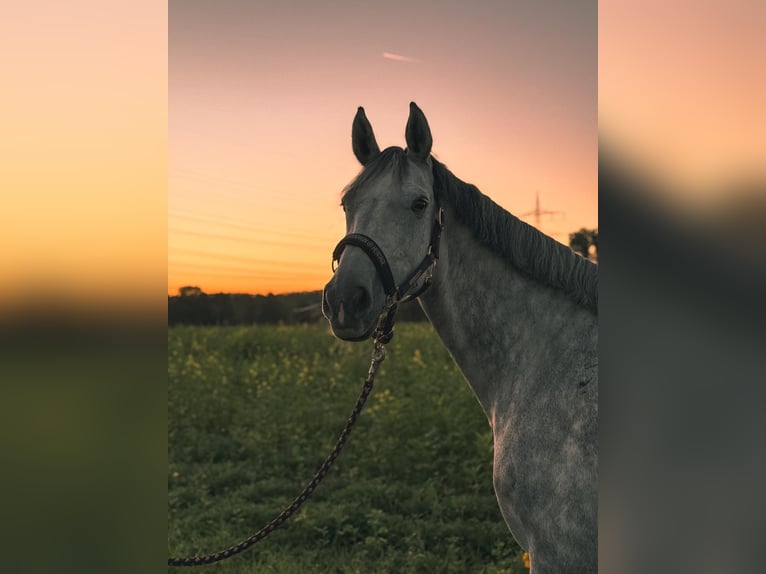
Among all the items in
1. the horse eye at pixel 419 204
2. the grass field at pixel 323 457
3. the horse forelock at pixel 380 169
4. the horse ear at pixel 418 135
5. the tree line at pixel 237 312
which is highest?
the horse ear at pixel 418 135

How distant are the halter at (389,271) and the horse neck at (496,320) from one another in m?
0.09

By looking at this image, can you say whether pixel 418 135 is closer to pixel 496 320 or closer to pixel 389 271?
pixel 389 271

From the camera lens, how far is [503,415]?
2.42 metres

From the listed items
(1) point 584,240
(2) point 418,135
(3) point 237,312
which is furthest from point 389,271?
(3) point 237,312

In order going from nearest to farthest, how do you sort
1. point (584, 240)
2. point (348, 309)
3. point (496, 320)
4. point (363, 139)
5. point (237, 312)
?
point (348, 309), point (496, 320), point (363, 139), point (584, 240), point (237, 312)

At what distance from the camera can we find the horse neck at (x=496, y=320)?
2.36 meters

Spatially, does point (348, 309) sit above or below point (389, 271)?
below

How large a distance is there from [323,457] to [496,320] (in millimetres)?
4963

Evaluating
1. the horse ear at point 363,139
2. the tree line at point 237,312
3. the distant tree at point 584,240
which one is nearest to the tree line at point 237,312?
the tree line at point 237,312

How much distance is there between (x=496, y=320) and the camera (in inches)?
97.7

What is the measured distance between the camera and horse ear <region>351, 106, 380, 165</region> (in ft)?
8.86

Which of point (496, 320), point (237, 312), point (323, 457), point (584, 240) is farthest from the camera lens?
point (237, 312)

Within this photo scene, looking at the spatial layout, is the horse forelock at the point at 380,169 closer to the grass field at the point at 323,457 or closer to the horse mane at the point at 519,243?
the horse mane at the point at 519,243

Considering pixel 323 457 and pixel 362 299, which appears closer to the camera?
pixel 362 299
